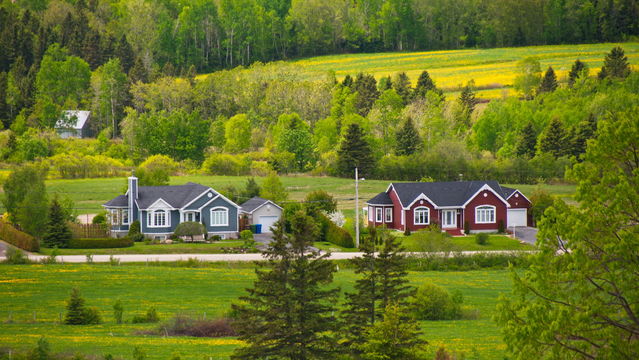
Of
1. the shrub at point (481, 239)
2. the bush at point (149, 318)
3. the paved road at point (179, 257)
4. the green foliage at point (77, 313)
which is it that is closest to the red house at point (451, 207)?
the shrub at point (481, 239)

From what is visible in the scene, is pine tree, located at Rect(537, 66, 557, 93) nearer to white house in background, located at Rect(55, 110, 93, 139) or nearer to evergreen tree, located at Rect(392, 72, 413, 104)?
evergreen tree, located at Rect(392, 72, 413, 104)

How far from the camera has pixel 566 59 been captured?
6240 inches

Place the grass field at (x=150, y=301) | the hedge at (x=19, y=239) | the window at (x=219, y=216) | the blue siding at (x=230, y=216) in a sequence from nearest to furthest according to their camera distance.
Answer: the grass field at (x=150, y=301), the hedge at (x=19, y=239), the blue siding at (x=230, y=216), the window at (x=219, y=216)

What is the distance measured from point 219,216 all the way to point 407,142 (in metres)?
40.9

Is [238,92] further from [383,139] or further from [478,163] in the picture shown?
[478,163]

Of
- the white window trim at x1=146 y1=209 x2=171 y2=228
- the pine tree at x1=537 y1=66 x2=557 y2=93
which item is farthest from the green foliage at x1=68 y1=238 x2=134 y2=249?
the pine tree at x1=537 y1=66 x2=557 y2=93

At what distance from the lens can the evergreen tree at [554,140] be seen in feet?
333

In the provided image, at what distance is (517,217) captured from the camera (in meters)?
73.9

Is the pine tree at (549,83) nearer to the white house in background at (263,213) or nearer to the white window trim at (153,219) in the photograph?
the white house in background at (263,213)

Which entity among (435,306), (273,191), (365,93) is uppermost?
(365,93)

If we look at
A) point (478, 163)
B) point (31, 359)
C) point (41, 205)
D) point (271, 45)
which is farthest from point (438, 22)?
point (31, 359)

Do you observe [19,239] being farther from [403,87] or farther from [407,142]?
[403,87]

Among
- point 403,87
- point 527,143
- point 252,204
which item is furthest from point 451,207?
point 403,87

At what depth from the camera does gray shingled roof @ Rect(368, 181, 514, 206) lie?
72.5 metres
